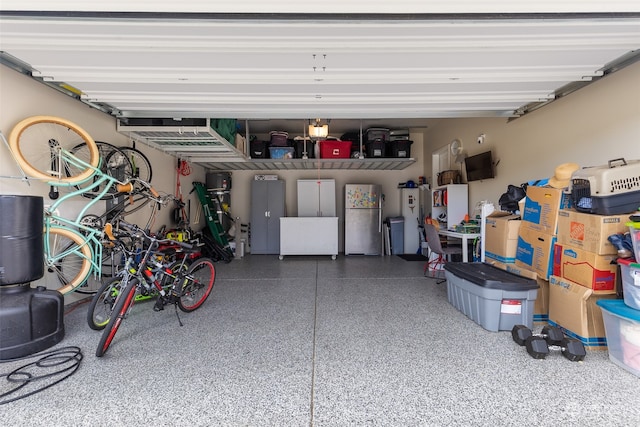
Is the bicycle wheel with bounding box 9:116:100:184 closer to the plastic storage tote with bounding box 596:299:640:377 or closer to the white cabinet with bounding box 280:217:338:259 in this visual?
the white cabinet with bounding box 280:217:338:259

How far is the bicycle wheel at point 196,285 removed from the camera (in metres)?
2.81

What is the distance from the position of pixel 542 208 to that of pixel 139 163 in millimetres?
4867

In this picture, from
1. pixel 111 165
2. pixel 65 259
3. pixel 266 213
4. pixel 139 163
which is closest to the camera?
pixel 65 259

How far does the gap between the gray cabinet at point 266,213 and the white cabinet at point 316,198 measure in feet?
1.54

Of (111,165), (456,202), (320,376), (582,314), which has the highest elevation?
(111,165)

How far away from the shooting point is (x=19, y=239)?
1987mm

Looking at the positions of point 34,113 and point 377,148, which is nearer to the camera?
point 34,113

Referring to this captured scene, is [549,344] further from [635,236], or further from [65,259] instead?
[65,259]

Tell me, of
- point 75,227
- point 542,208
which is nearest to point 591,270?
point 542,208

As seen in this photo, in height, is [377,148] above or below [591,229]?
above

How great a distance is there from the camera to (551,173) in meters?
3.04

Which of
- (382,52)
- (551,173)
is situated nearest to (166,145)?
(382,52)

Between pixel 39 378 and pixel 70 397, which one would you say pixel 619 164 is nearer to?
pixel 70 397

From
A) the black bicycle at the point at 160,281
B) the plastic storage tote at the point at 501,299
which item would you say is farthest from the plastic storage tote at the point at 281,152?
the plastic storage tote at the point at 501,299
